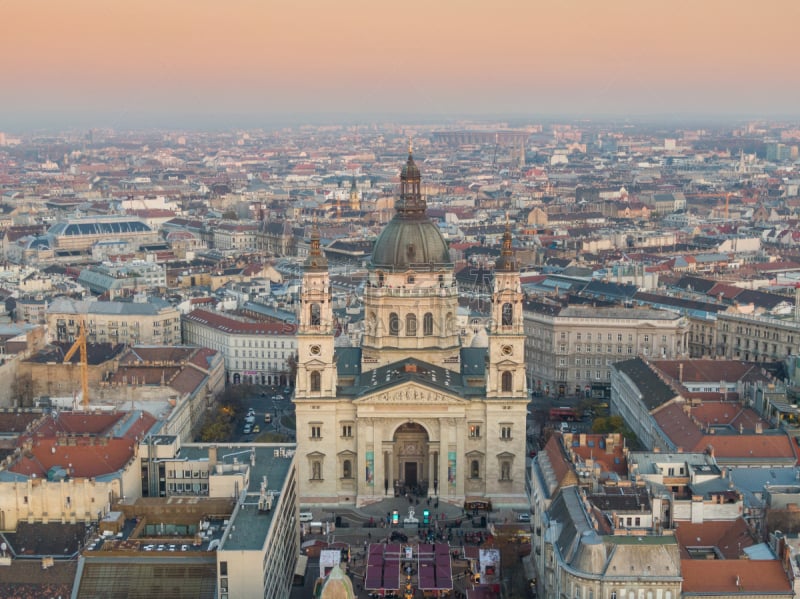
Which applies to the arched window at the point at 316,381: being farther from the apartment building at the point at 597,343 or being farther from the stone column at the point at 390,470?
the apartment building at the point at 597,343

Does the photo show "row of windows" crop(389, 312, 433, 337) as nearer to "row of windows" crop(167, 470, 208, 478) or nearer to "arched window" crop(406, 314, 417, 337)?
"arched window" crop(406, 314, 417, 337)

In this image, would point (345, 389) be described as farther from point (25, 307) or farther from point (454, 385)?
point (25, 307)

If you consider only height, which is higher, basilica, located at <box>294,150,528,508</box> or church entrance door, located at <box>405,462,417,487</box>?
basilica, located at <box>294,150,528,508</box>

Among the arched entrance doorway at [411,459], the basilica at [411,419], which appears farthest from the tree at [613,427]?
the arched entrance doorway at [411,459]

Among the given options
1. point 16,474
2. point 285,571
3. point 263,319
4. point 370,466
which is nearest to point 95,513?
point 16,474

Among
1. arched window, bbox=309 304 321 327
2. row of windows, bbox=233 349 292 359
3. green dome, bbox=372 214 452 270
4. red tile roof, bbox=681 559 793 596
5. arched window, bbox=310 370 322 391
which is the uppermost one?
green dome, bbox=372 214 452 270

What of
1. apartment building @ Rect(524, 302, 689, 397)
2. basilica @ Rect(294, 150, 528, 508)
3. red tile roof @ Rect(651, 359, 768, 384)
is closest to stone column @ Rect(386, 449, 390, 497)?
basilica @ Rect(294, 150, 528, 508)

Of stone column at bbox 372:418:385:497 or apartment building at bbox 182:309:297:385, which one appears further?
apartment building at bbox 182:309:297:385
